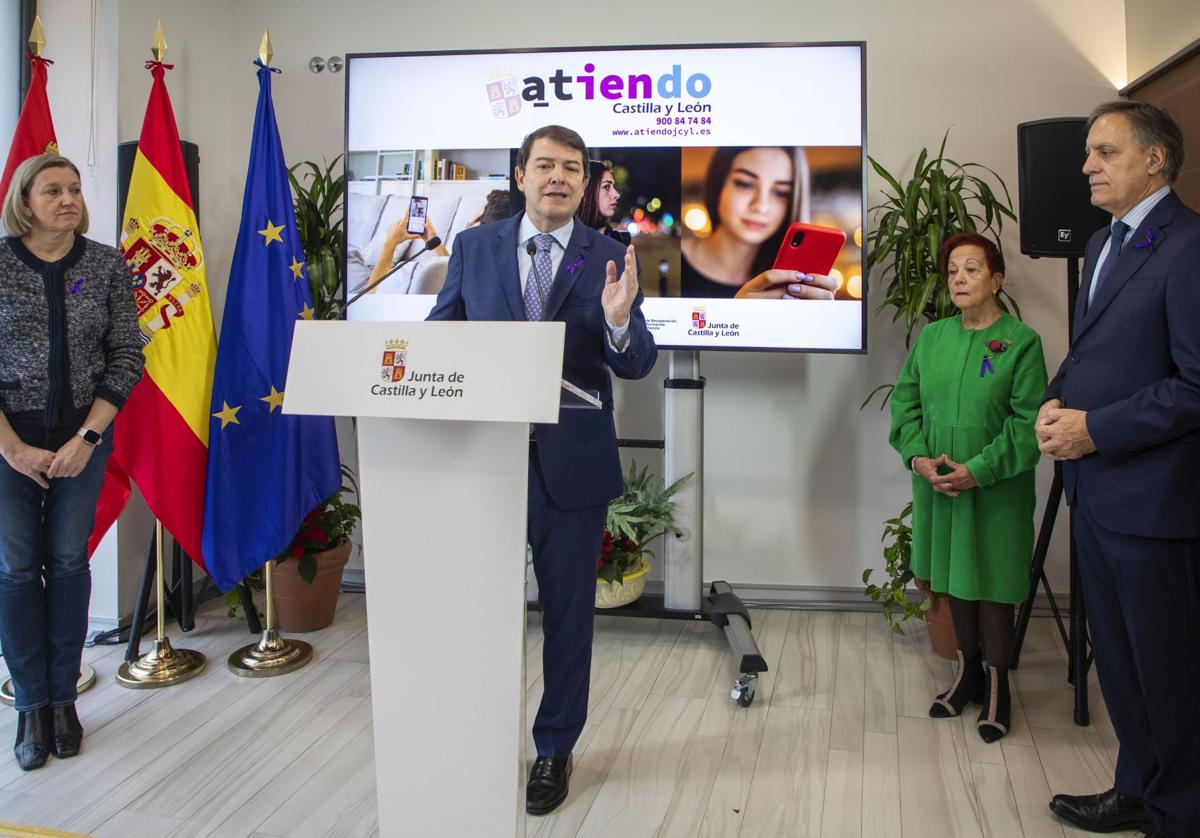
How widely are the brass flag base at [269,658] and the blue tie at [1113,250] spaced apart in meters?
2.74

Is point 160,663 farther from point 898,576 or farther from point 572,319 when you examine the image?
point 898,576

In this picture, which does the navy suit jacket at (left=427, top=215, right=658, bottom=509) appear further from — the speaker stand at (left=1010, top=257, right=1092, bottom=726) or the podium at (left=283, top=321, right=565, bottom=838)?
the speaker stand at (left=1010, top=257, right=1092, bottom=726)

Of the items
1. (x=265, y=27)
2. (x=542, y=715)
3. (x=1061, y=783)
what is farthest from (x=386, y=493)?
(x=265, y=27)

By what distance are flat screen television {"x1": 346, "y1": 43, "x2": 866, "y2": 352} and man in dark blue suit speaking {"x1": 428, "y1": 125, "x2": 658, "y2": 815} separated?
1.09 metres

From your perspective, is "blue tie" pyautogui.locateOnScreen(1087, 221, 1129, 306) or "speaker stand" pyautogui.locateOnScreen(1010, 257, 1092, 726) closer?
"blue tie" pyautogui.locateOnScreen(1087, 221, 1129, 306)

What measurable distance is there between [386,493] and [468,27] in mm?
2983

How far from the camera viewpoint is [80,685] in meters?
3.18

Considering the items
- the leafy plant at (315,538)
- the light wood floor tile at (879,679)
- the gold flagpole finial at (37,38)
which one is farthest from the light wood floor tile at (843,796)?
the gold flagpole finial at (37,38)

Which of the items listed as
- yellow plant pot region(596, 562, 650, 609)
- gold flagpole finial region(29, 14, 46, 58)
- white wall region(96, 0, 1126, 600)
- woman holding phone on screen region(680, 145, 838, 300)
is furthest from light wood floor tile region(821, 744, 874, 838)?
gold flagpole finial region(29, 14, 46, 58)

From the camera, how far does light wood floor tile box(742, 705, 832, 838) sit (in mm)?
2357

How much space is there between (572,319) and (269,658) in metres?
1.86

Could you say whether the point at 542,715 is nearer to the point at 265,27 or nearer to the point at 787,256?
the point at 787,256

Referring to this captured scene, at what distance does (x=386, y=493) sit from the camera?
181 centimetres

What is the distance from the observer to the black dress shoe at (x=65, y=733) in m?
2.71
